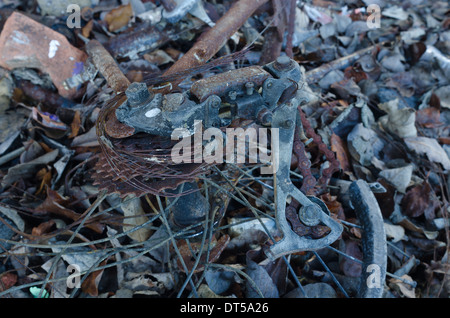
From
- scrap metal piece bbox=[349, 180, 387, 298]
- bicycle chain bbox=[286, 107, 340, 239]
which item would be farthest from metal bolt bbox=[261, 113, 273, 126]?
scrap metal piece bbox=[349, 180, 387, 298]

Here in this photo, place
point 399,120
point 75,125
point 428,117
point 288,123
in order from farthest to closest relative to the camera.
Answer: point 428,117 → point 399,120 → point 75,125 → point 288,123

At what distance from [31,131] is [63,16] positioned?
0.96 metres

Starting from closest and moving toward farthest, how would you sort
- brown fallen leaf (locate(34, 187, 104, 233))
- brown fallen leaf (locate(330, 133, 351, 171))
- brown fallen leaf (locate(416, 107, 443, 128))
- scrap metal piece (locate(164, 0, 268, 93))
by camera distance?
scrap metal piece (locate(164, 0, 268, 93)), brown fallen leaf (locate(34, 187, 104, 233)), brown fallen leaf (locate(330, 133, 351, 171)), brown fallen leaf (locate(416, 107, 443, 128))

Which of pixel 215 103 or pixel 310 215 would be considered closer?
pixel 215 103

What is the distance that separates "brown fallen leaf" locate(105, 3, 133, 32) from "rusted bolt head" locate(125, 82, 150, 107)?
4.74 ft

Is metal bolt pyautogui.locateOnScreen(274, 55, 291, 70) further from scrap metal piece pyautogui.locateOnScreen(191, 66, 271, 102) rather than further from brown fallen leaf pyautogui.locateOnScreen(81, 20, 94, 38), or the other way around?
brown fallen leaf pyautogui.locateOnScreen(81, 20, 94, 38)

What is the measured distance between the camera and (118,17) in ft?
7.62

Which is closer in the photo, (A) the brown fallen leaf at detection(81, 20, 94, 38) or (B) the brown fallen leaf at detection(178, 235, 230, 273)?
(B) the brown fallen leaf at detection(178, 235, 230, 273)

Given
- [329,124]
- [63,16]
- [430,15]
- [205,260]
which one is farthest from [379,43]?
[63,16]

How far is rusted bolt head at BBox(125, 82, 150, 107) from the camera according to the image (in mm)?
1090

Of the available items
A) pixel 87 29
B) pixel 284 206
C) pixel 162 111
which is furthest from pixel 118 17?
pixel 284 206

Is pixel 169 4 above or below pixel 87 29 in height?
above

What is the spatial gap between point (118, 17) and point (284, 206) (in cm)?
183

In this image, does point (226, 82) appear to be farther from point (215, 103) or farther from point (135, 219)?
point (135, 219)
